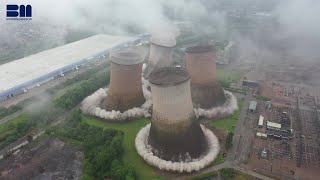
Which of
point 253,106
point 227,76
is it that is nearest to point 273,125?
point 253,106

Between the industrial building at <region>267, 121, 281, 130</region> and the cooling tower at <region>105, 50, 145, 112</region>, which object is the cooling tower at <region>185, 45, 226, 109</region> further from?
the industrial building at <region>267, 121, 281, 130</region>

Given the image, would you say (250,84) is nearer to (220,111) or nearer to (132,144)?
(220,111)

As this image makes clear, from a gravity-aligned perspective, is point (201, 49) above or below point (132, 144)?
above

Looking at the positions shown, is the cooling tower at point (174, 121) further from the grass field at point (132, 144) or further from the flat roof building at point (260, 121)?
the flat roof building at point (260, 121)

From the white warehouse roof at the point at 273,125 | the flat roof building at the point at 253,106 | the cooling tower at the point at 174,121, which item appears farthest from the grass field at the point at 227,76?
the cooling tower at the point at 174,121

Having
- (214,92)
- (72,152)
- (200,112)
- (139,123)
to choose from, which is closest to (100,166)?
(72,152)

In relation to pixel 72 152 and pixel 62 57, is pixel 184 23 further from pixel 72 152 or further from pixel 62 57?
pixel 72 152

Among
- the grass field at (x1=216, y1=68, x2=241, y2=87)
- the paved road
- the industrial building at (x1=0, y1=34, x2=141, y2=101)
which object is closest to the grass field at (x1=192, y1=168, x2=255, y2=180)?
the paved road
